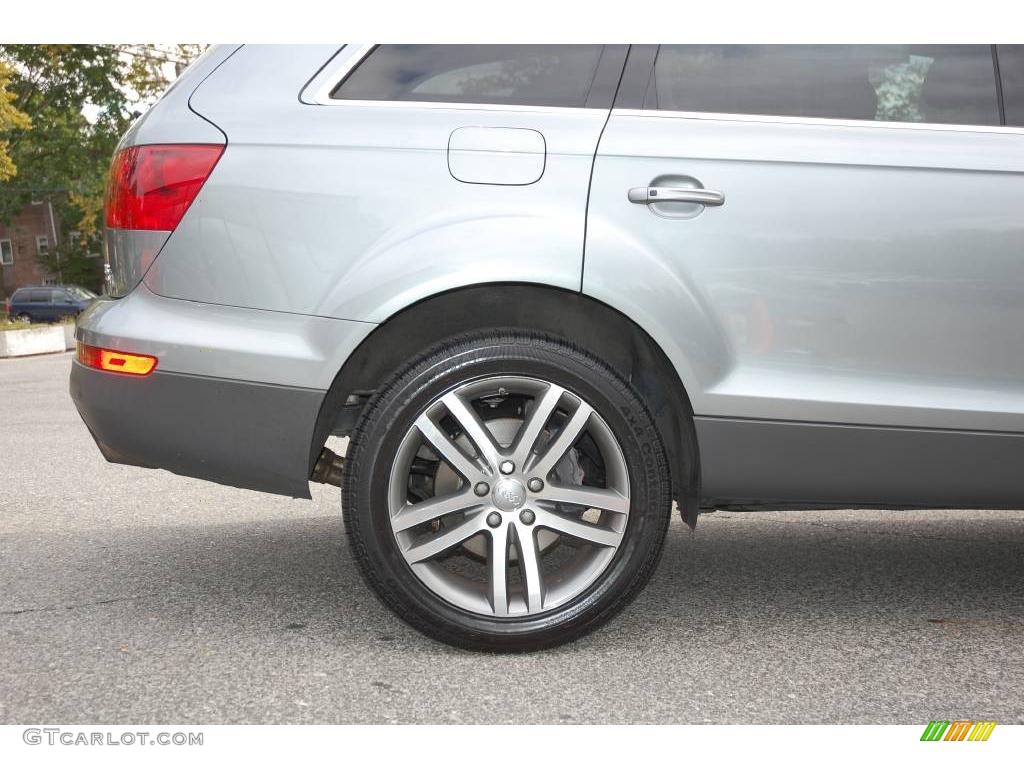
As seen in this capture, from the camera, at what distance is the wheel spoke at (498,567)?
119 inches

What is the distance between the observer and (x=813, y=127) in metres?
3.03

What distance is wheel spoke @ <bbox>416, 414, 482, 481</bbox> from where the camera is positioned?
9.87 ft

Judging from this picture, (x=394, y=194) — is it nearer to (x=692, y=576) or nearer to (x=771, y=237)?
(x=771, y=237)

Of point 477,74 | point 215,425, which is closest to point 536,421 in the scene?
point 215,425

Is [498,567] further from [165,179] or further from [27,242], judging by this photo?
[27,242]

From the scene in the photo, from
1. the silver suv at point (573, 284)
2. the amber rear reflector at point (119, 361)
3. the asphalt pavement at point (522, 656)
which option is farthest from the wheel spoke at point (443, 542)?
the amber rear reflector at point (119, 361)

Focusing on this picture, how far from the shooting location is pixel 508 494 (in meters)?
3.04

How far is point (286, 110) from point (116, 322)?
75cm

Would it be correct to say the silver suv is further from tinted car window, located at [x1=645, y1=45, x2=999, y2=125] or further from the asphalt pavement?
the asphalt pavement

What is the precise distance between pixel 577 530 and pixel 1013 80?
66.8 inches

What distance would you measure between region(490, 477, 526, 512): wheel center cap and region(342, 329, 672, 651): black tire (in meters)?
0.29

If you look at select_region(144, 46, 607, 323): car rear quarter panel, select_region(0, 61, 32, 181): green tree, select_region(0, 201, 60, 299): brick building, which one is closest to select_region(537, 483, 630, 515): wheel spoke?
select_region(144, 46, 607, 323): car rear quarter panel

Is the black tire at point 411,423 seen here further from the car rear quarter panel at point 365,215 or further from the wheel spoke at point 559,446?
the car rear quarter panel at point 365,215
